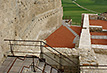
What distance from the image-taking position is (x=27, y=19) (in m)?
8.39

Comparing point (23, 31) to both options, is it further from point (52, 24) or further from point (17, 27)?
point (52, 24)

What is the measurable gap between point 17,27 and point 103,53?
4780 mm

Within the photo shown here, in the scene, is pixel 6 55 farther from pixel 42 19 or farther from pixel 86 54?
pixel 42 19

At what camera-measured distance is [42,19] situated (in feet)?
34.1

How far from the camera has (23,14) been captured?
7676 mm

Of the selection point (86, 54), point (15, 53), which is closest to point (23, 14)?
point (15, 53)

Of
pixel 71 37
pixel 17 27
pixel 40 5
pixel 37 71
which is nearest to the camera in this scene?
pixel 37 71

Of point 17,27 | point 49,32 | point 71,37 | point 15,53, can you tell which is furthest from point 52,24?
point 15,53

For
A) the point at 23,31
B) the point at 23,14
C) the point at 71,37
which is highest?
the point at 23,14

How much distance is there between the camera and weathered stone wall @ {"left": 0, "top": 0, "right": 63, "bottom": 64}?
549cm

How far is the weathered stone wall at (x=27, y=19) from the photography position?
18.0 feet

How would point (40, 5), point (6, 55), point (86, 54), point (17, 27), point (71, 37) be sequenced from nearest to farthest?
point (6, 55), point (86, 54), point (17, 27), point (40, 5), point (71, 37)

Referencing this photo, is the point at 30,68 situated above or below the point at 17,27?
below

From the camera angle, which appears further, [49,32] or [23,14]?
[49,32]
